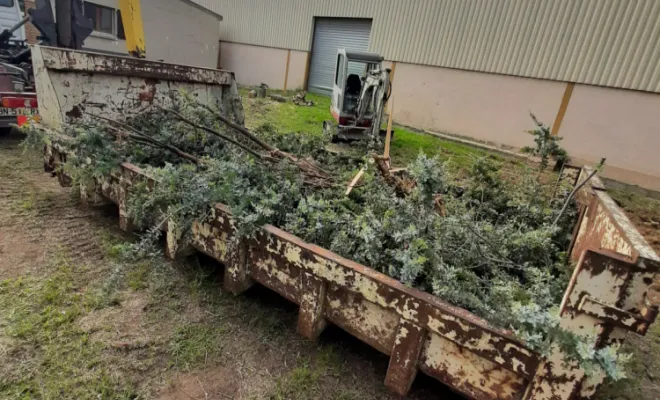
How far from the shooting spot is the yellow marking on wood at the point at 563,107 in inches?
360

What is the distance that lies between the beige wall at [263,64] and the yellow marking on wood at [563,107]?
933cm

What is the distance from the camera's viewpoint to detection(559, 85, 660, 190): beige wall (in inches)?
325

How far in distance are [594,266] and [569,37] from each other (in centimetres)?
1014

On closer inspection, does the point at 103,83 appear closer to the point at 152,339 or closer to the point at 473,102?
the point at 152,339

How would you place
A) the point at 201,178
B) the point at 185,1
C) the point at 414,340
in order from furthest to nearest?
the point at 185,1 → the point at 201,178 → the point at 414,340

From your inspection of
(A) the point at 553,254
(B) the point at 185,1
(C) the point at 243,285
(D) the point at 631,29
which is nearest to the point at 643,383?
(A) the point at 553,254

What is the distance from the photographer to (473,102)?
10.6 m

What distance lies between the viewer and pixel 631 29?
832 centimetres

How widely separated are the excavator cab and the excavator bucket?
11.7 feet

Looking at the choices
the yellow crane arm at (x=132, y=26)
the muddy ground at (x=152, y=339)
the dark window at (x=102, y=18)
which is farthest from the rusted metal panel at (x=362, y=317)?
the dark window at (x=102, y=18)

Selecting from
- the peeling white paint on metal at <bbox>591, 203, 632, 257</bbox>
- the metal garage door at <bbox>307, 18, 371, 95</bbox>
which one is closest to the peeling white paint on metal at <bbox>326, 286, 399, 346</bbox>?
the peeling white paint on metal at <bbox>591, 203, 632, 257</bbox>

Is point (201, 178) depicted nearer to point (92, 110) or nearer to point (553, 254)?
point (92, 110)

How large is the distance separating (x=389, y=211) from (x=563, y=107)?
9301mm

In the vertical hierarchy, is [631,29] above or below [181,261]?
above
